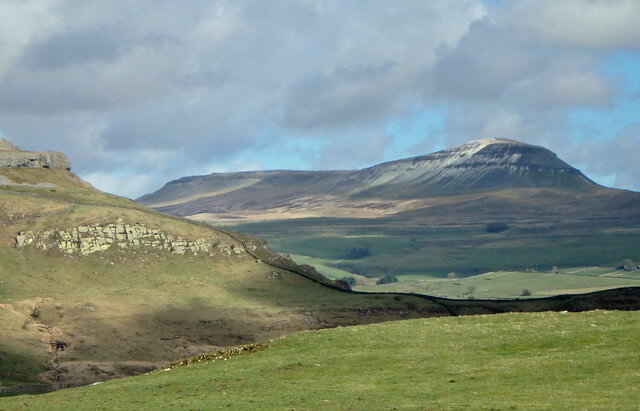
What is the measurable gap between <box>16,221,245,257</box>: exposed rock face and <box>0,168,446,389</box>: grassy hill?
16cm

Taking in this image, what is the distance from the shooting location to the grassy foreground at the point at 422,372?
44375mm

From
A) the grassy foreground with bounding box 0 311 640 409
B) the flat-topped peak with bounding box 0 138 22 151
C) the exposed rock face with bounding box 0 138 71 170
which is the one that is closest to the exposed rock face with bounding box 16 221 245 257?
the exposed rock face with bounding box 0 138 71 170

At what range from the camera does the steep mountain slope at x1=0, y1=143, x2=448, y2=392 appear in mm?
104750

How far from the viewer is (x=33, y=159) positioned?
155750mm

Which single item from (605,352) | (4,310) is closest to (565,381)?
(605,352)

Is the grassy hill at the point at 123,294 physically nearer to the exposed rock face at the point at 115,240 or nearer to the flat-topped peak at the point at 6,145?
the exposed rock face at the point at 115,240

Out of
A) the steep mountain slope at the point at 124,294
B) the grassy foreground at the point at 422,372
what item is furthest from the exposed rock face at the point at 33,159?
the grassy foreground at the point at 422,372

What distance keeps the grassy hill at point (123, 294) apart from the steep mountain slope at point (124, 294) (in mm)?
140

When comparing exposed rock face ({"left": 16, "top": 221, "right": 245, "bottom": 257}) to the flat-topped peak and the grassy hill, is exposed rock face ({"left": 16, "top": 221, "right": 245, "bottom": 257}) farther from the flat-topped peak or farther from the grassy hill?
the flat-topped peak

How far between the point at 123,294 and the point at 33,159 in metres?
45.7

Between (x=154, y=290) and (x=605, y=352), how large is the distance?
8220cm

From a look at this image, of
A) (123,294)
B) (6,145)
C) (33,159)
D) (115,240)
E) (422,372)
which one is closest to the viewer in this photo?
(422,372)

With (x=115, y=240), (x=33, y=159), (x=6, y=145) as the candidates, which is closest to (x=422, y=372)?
(x=115, y=240)

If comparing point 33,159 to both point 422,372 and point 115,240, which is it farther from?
point 422,372
